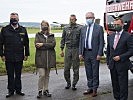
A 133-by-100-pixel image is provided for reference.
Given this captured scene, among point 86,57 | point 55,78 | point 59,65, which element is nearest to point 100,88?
point 86,57

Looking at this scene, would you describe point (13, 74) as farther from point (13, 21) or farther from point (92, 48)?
point (92, 48)

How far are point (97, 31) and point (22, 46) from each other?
1.78 metres

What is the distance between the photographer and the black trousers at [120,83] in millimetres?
7338

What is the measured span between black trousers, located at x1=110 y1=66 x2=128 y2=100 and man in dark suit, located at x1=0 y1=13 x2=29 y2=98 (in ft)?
7.74

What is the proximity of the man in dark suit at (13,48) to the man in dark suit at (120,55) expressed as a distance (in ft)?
7.35

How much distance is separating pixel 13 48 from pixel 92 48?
182cm

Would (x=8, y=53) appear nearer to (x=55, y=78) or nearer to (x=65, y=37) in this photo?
(x=65, y=37)

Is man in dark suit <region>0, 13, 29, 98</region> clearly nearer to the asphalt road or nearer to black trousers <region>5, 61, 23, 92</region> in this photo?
black trousers <region>5, 61, 23, 92</region>

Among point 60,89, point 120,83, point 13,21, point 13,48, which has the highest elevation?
point 13,21

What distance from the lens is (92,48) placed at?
867cm

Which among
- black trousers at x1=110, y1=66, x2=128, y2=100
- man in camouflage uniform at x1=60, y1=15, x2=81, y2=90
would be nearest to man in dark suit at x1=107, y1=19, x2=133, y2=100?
black trousers at x1=110, y1=66, x2=128, y2=100

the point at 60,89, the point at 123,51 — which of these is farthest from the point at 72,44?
the point at 123,51

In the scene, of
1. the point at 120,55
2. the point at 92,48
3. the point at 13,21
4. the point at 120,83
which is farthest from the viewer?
the point at 92,48

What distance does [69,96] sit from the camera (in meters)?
8.59
